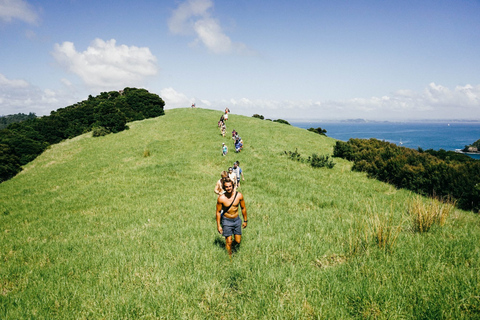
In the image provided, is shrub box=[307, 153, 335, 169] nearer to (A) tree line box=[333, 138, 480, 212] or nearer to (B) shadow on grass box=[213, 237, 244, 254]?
(A) tree line box=[333, 138, 480, 212]

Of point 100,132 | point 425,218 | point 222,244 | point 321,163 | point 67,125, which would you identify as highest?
point 67,125

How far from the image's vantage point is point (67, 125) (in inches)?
2384

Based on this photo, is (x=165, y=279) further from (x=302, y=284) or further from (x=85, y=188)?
(x=85, y=188)

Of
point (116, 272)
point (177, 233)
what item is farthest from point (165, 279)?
point (177, 233)

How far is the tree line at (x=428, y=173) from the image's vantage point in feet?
35.4

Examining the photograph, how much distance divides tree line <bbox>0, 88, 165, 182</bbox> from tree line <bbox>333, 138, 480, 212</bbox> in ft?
137

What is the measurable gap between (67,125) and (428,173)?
80975 mm

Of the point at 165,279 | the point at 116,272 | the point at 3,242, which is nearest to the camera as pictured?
the point at 165,279

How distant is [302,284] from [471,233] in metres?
5.58

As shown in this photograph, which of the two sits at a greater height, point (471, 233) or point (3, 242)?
point (471, 233)

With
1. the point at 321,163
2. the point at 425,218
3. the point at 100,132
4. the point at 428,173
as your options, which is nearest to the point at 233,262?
the point at 425,218

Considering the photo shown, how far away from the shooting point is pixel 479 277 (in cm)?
343

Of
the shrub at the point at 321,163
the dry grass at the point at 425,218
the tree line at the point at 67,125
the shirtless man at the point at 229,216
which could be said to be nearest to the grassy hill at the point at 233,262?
the dry grass at the point at 425,218

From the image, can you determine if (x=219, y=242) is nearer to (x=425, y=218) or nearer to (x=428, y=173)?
(x=425, y=218)
